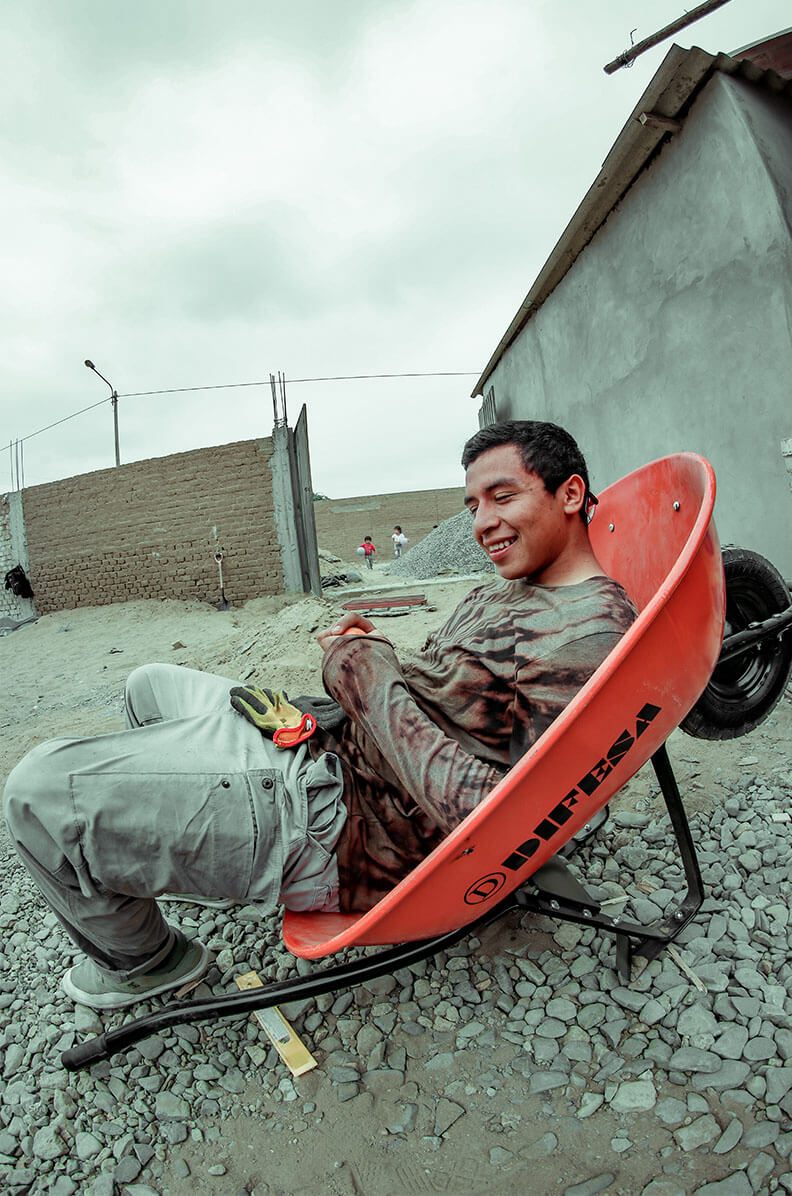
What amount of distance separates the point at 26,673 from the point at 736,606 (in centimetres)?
788

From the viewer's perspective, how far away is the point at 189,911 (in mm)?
2074

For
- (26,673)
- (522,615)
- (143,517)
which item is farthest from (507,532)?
(143,517)

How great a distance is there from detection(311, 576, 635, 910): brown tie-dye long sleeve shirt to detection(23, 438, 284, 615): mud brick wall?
325 inches

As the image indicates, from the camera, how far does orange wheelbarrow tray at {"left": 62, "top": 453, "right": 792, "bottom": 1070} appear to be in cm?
105

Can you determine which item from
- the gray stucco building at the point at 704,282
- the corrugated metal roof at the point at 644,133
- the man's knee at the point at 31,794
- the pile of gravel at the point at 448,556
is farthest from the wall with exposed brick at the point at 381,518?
the man's knee at the point at 31,794

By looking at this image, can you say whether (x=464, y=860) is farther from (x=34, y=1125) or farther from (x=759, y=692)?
(x=759, y=692)

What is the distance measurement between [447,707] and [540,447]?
0.62 m

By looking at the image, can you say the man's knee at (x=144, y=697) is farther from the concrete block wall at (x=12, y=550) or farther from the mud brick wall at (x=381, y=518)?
the mud brick wall at (x=381, y=518)

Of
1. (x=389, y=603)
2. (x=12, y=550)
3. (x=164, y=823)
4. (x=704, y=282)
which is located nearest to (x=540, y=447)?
(x=164, y=823)

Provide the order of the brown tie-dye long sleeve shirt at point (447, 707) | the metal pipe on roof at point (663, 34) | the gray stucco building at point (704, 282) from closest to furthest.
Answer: the brown tie-dye long sleeve shirt at point (447, 707)
the gray stucco building at point (704, 282)
the metal pipe on roof at point (663, 34)

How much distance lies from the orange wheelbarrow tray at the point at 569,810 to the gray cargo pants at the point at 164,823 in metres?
0.16

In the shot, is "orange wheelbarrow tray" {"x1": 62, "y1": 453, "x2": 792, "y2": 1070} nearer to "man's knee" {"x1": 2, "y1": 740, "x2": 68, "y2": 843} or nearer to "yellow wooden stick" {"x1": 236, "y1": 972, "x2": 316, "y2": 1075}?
"yellow wooden stick" {"x1": 236, "y1": 972, "x2": 316, "y2": 1075}

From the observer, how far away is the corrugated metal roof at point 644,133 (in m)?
3.83

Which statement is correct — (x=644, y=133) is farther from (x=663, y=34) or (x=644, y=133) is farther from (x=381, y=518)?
(x=381, y=518)
